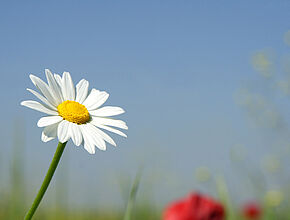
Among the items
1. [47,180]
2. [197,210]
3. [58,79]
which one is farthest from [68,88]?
[197,210]

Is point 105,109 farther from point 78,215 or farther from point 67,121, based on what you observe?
point 78,215

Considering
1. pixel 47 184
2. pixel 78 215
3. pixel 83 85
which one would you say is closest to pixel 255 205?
pixel 78 215

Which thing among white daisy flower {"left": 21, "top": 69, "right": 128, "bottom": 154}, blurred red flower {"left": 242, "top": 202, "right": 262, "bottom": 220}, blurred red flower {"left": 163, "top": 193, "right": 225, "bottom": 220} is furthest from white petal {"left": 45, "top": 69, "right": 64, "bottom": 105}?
blurred red flower {"left": 242, "top": 202, "right": 262, "bottom": 220}

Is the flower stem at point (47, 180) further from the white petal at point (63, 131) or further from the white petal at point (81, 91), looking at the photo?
the white petal at point (81, 91)

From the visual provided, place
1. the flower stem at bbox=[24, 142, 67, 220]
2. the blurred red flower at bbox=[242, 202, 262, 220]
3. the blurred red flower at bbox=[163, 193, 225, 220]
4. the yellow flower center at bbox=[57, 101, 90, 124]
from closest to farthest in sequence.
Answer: the flower stem at bbox=[24, 142, 67, 220] → the yellow flower center at bbox=[57, 101, 90, 124] → the blurred red flower at bbox=[163, 193, 225, 220] → the blurred red flower at bbox=[242, 202, 262, 220]

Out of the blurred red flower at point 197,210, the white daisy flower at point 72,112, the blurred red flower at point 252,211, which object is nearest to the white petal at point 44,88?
the white daisy flower at point 72,112

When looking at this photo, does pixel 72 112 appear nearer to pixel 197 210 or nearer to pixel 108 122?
pixel 108 122

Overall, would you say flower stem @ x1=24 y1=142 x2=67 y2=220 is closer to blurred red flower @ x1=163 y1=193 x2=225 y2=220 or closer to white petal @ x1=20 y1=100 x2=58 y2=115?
A: white petal @ x1=20 y1=100 x2=58 y2=115
